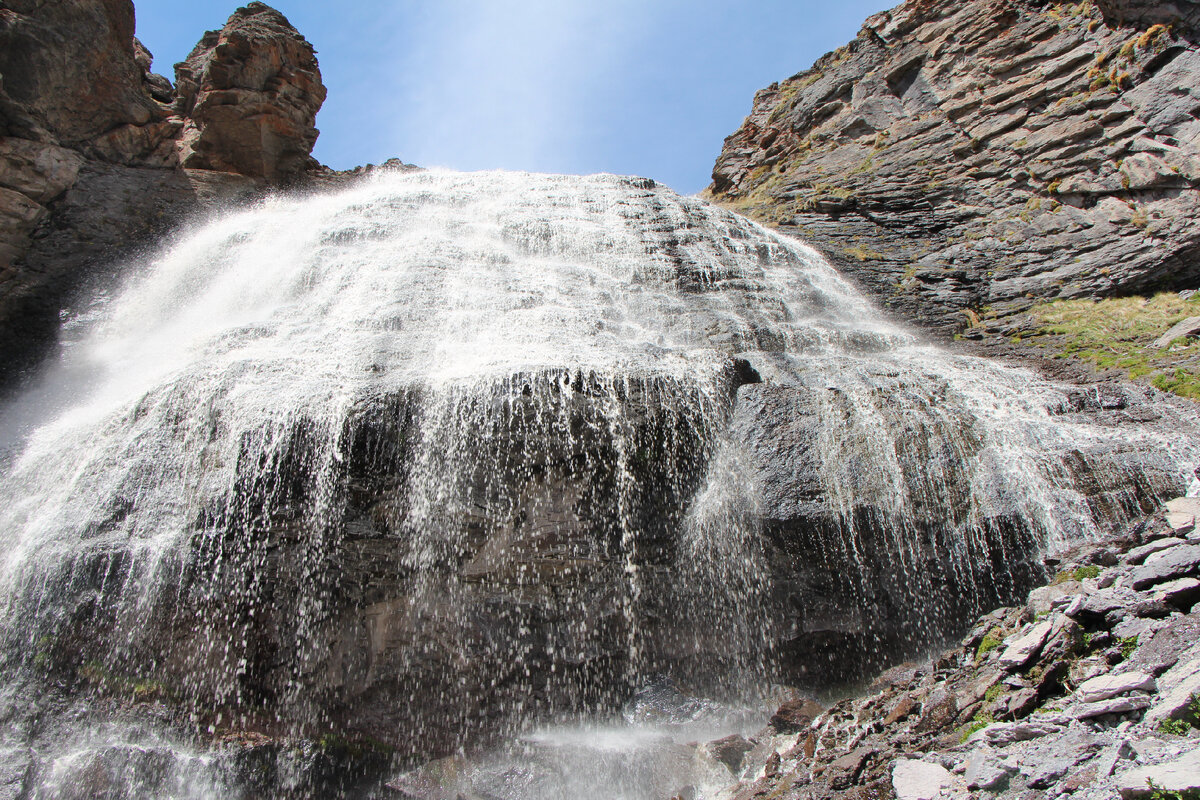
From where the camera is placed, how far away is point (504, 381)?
910 cm

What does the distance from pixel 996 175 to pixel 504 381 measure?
15641 mm

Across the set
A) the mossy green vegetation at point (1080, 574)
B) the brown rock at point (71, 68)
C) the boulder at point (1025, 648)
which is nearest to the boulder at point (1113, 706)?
the boulder at point (1025, 648)

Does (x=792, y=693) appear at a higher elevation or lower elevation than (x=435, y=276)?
lower

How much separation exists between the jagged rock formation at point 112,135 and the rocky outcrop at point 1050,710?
15.5 metres

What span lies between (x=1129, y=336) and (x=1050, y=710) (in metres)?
10.1

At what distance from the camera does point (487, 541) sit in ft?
27.8

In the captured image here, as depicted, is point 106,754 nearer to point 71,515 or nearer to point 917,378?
point 71,515

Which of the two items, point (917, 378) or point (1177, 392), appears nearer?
point (1177, 392)

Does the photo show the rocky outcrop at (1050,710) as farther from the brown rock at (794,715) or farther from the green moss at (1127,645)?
the brown rock at (794,715)

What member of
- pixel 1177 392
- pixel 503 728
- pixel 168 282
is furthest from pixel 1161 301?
pixel 168 282

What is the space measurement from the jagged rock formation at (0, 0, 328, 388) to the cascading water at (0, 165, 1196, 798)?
6.20 meters

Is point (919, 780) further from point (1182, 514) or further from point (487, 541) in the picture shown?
point (487, 541)

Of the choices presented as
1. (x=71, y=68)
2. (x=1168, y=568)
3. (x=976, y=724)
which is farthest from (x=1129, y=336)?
(x=71, y=68)

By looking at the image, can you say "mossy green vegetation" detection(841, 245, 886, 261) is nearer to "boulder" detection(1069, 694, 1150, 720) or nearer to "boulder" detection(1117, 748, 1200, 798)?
"boulder" detection(1069, 694, 1150, 720)
